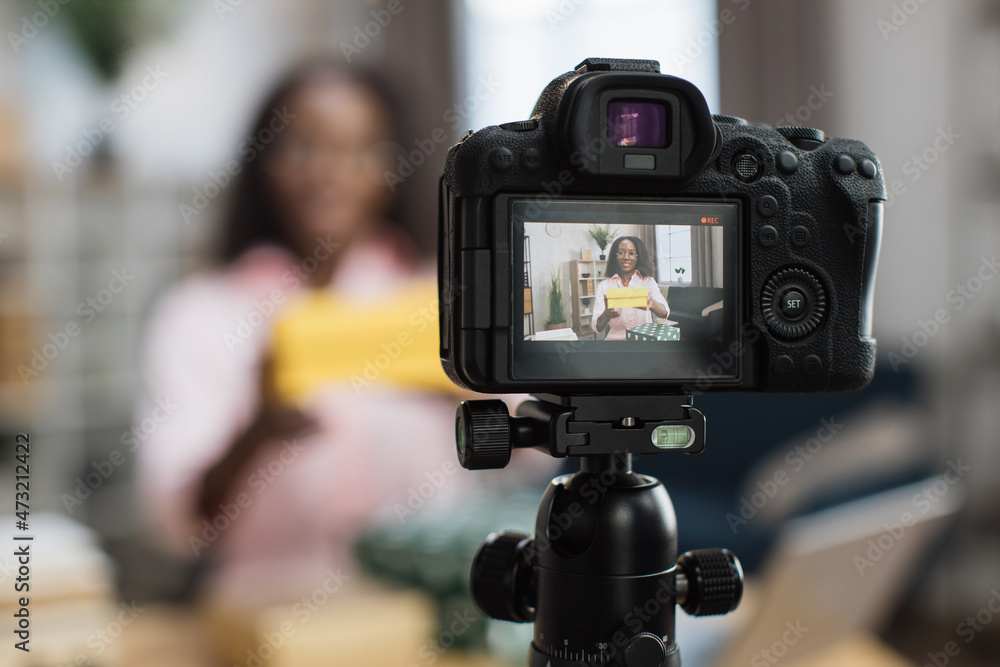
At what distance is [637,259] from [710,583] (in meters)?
0.25

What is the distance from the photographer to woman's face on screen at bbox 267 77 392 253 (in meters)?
1.96

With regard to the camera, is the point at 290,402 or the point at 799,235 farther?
the point at 290,402

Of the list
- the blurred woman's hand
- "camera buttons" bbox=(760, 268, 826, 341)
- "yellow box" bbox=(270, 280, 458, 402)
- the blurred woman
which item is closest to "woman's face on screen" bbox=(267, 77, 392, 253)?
the blurred woman

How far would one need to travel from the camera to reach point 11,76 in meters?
3.00

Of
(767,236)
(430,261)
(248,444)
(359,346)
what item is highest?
(430,261)

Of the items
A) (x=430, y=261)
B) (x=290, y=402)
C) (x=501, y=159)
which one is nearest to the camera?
(x=501, y=159)

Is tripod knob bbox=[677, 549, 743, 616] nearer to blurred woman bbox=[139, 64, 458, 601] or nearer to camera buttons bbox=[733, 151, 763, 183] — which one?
camera buttons bbox=[733, 151, 763, 183]

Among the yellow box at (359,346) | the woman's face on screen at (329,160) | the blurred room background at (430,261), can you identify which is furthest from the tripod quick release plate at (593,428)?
the woman's face on screen at (329,160)

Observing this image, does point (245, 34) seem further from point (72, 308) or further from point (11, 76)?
point (72, 308)

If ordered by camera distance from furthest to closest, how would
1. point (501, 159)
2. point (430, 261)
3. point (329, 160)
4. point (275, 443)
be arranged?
point (430, 261), point (329, 160), point (275, 443), point (501, 159)

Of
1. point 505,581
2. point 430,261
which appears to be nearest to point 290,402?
point 430,261

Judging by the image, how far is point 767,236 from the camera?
62 cm

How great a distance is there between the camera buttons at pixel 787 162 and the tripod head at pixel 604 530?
19 cm

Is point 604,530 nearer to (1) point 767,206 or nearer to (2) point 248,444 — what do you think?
(1) point 767,206
